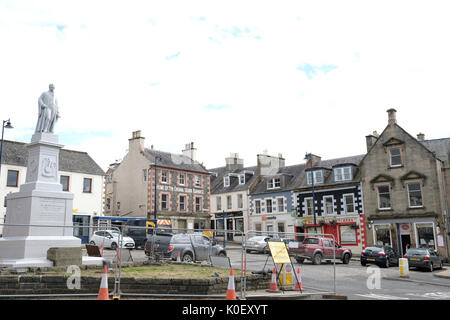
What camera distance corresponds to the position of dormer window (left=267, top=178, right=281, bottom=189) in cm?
4788

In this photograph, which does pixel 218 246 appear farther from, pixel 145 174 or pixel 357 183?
pixel 145 174

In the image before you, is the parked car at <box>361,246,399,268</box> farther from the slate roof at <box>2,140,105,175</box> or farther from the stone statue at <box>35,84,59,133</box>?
the slate roof at <box>2,140,105,175</box>

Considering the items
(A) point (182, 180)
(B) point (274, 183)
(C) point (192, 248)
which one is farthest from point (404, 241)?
(A) point (182, 180)

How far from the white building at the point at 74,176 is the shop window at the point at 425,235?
28.2m

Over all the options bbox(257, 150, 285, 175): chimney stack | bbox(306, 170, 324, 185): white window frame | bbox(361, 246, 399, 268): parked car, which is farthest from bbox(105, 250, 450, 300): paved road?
bbox(257, 150, 285, 175): chimney stack

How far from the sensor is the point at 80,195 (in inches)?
1556

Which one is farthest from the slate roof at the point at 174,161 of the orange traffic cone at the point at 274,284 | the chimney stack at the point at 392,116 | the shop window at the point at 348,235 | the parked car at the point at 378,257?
the orange traffic cone at the point at 274,284

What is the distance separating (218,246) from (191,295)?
34.7 feet

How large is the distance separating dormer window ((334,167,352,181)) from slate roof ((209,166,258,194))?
12254 mm

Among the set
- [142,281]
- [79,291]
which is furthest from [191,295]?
[79,291]

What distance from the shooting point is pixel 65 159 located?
39656 mm

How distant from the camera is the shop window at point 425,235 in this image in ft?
111

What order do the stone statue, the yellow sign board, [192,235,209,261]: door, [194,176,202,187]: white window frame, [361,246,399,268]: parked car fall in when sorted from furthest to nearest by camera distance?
1. [194,176,202,187]: white window frame
2. [361,246,399,268]: parked car
3. [192,235,209,261]: door
4. the stone statue
5. the yellow sign board
